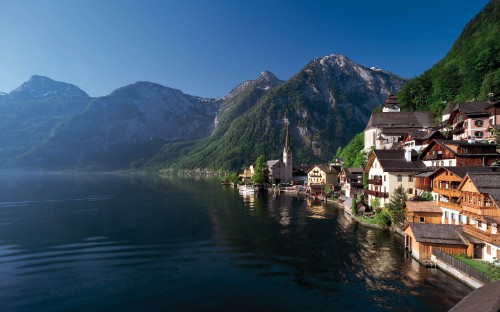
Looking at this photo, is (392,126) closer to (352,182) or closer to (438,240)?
(352,182)

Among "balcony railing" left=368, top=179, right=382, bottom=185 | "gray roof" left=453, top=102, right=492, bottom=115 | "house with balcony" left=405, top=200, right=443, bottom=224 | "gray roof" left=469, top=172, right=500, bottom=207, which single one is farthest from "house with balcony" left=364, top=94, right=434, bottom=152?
"gray roof" left=469, top=172, right=500, bottom=207

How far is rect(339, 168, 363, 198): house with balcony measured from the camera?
98562 millimetres

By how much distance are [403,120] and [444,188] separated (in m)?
78.0

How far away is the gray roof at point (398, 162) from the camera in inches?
2608

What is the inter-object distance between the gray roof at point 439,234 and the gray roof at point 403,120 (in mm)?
79131

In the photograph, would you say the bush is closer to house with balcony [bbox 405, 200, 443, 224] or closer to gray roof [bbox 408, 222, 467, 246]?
house with balcony [bbox 405, 200, 443, 224]

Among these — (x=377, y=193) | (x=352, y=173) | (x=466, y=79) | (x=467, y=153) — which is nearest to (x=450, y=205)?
(x=467, y=153)

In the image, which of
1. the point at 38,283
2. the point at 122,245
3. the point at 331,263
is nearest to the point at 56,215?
the point at 122,245

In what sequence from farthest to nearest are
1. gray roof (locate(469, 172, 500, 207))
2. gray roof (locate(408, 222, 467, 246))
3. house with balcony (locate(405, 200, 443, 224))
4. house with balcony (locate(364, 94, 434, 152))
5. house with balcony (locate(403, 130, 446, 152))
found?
1. house with balcony (locate(364, 94, 434, 152))
2. house with balcony (locate(403, 130, 446, 152))
3. house with balcony (locate(405, 200, 443, 224))
4. gray roof (locate(408, 222, 467, 246))
5. gray roof (locate(469, 172, 500, 207))

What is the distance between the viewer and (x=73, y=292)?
115 ft

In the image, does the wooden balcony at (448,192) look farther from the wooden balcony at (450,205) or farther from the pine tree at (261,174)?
the pine tree at (261,174)

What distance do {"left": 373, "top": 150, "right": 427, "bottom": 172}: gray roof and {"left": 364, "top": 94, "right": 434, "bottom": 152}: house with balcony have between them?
112 ft

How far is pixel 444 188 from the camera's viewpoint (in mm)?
48938

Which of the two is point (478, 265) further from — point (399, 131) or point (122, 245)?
point (399, 131)
